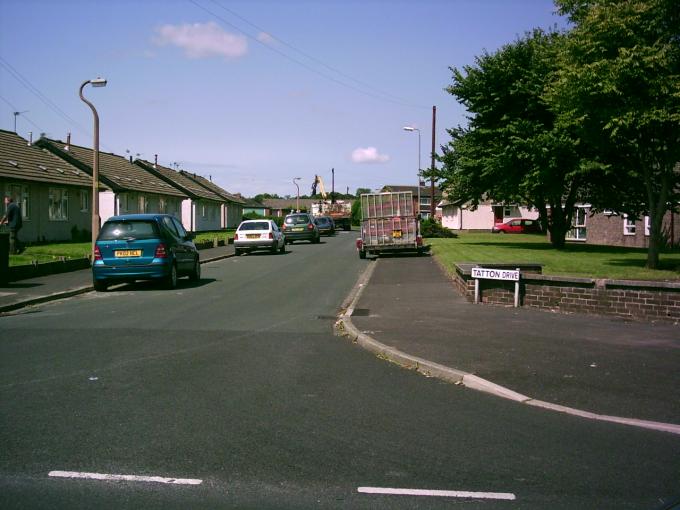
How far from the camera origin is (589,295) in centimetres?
1162

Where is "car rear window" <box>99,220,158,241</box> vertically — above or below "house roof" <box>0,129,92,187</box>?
below

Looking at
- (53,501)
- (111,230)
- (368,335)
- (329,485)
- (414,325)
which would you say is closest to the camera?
(53,501)

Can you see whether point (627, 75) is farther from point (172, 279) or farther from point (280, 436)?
point (280, 436)

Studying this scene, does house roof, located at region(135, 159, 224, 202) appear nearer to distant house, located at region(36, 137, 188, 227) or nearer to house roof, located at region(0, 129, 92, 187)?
distant house, located at region(36, 137, 188, 227)

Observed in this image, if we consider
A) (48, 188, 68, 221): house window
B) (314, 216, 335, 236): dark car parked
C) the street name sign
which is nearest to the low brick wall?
the street name sign

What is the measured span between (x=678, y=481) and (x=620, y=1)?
1559cm

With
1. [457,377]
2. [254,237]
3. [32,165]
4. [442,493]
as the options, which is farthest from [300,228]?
[442,493]

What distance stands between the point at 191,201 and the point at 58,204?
22484 mm

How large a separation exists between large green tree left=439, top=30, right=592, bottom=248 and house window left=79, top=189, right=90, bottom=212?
18.6 meters

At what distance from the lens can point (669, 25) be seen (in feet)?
54.3

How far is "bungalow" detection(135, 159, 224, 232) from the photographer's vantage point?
186 ft

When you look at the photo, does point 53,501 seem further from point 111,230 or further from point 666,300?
point 111,230

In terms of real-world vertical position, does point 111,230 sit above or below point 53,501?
above

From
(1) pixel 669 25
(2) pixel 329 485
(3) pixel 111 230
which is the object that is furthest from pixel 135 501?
(1) pixel 669 25
